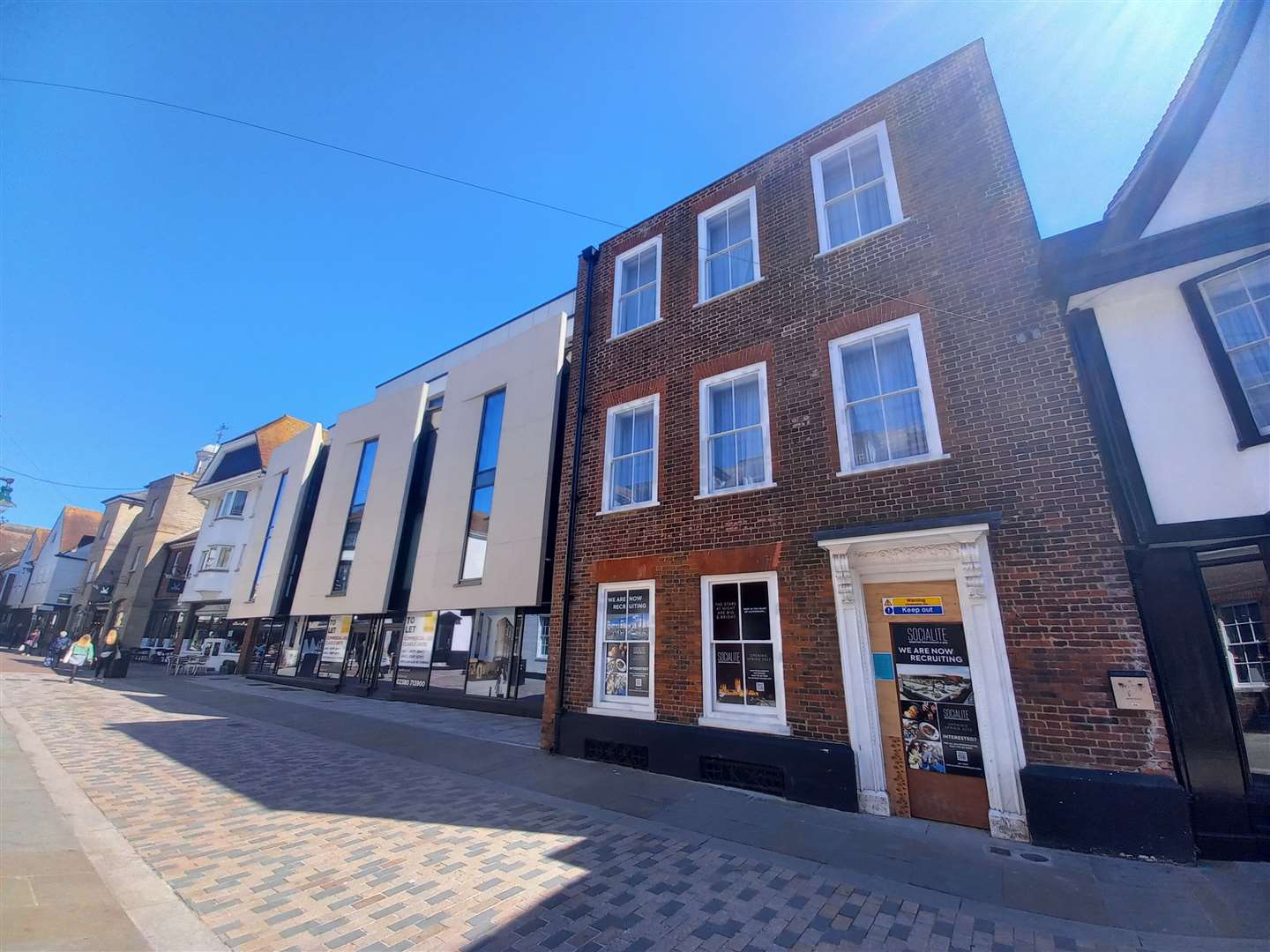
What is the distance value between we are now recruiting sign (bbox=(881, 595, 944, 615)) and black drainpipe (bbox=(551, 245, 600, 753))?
5.45 meters

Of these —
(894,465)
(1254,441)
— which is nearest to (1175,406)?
(1254,441)

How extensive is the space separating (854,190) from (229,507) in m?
34.1

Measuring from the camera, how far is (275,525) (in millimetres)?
25031

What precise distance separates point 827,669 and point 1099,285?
18.0 ft

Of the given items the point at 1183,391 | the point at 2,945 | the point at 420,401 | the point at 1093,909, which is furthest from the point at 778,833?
the point at 420,401

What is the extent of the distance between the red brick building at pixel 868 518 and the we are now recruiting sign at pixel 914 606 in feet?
0.08

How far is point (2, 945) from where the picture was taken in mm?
2986

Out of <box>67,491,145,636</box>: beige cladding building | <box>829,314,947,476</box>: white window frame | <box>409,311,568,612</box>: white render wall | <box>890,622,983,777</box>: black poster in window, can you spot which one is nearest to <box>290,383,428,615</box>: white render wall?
<box>409,311,568,612</box>: white render wall

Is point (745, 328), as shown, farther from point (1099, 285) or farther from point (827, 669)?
point (827, 669)

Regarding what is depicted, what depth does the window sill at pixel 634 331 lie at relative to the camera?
33.8 feet

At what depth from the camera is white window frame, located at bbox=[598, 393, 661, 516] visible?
9.33 meters

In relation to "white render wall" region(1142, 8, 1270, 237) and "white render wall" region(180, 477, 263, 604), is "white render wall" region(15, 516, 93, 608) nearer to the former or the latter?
"white render wall" region(180, 477, 263, 604)

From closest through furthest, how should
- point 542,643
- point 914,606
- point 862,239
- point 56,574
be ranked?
point 914,606 → point 862,239 → point 542,643 → point 56,574

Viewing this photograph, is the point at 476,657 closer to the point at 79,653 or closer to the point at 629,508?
the point at 629,508
